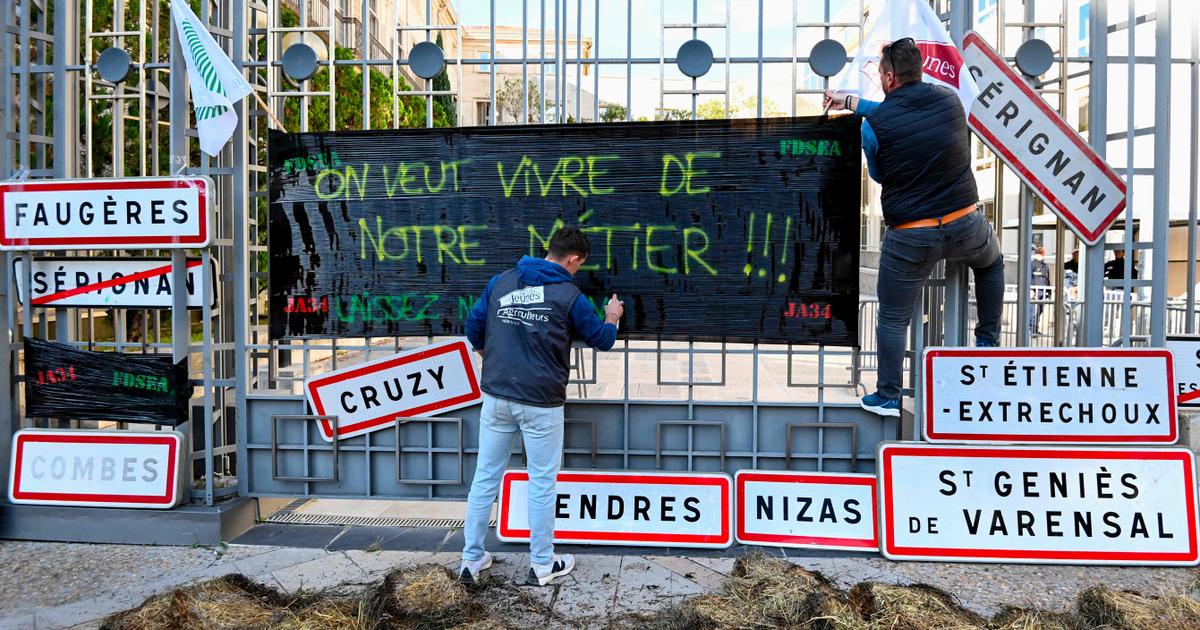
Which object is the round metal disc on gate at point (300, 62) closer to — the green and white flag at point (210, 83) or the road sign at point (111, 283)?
the green and white flag at point (210, 83)

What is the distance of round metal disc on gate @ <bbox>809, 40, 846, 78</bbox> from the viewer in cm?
502

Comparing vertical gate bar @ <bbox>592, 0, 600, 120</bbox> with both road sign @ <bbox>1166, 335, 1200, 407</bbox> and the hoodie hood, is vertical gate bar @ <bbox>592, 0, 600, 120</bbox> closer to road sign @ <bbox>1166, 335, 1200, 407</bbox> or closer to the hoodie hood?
the hoodie hood

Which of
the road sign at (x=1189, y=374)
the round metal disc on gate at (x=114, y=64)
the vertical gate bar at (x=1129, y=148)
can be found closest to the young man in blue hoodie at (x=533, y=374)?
the round metal disc on gate at (x=114, y=64)

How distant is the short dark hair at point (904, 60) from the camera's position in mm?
4734

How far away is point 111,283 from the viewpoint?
5.52m

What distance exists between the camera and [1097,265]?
17.4ft

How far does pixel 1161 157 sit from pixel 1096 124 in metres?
0.51

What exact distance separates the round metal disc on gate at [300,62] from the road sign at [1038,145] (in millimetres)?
3836

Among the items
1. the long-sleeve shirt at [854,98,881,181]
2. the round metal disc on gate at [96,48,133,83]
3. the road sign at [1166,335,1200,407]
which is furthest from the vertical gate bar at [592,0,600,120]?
the road sign at [1166,335,1200,407]

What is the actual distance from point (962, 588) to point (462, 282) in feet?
10.6

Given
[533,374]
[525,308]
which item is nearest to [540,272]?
[525,308]

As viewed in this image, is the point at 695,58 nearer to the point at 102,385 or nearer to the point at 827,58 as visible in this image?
the point at 827,58

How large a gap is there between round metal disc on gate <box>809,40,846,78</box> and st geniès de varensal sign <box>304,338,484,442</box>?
8.64 feet

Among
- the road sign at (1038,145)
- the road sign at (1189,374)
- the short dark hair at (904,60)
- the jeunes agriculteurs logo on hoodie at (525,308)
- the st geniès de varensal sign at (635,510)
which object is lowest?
the st geniès de varensal sign at (635,510)
